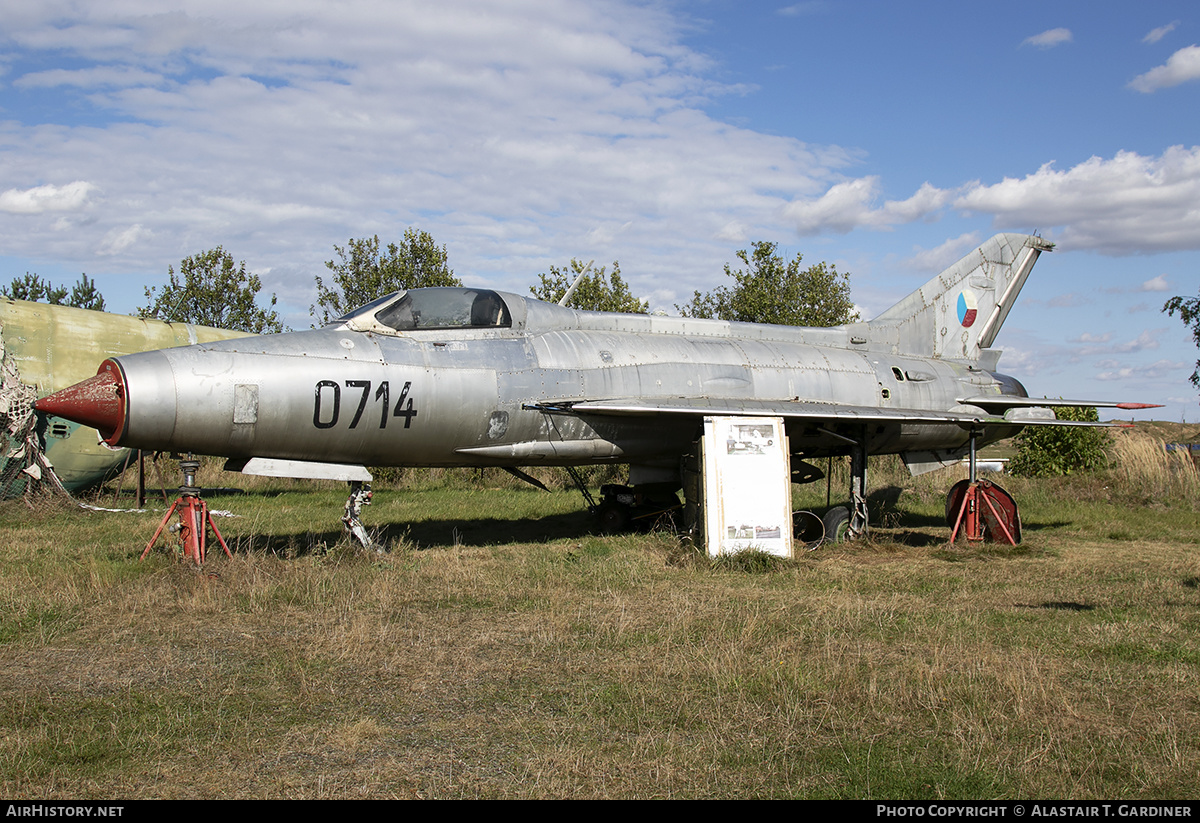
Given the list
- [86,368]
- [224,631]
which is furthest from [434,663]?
[86,368]

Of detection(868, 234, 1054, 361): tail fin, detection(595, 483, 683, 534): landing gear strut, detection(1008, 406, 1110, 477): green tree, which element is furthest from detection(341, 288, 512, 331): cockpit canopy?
detection(1008, 406, 1110, 477): green tree

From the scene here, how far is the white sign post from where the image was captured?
1113 centimetres

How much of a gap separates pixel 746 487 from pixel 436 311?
4515 millimetres

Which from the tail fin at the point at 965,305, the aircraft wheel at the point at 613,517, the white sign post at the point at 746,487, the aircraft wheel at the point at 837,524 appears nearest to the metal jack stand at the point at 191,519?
the white sign post at the point at 746,487

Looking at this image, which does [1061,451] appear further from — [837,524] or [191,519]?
[191,519]

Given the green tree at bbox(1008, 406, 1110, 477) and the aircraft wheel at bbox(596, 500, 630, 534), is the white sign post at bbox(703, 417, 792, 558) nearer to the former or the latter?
the aircraft wheel at bbox(596, 500, 630, 534)

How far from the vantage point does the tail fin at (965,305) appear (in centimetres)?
1620

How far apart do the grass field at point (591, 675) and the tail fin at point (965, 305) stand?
5.53 metres

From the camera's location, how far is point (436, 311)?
35.8 ft

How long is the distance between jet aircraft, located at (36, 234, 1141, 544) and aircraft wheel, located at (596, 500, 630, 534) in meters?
0.07

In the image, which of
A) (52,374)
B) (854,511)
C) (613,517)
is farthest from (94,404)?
(854,511)

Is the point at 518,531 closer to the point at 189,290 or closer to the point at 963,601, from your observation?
the point at 963,601

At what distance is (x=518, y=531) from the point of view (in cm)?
1423

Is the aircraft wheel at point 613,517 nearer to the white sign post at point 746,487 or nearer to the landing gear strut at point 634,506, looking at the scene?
the landing gear strut at point 634,506
